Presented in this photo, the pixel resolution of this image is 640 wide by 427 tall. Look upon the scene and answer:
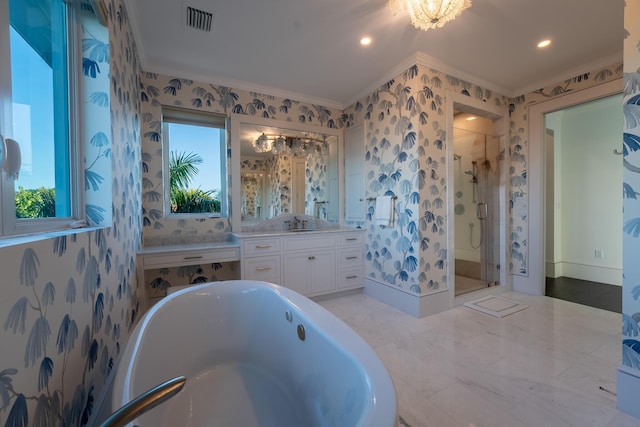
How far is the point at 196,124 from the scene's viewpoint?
8.82 feet

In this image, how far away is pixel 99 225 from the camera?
4.26 feet

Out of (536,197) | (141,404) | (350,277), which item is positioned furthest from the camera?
(350,277)

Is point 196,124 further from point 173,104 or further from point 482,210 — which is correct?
point 482,210

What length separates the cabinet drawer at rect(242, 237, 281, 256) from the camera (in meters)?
2.48

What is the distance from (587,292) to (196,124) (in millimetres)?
4855

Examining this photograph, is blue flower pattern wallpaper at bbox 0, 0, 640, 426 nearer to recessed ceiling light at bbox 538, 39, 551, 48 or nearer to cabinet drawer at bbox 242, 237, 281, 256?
cabinet drawer at bbox 242, 237, 281, 256

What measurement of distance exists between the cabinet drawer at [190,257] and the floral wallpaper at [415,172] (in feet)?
5.43

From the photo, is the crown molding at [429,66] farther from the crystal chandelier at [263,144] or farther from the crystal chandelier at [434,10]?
the crystal chandelier at [263,144]

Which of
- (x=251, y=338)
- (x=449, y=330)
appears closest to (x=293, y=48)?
(x=251, y=338)

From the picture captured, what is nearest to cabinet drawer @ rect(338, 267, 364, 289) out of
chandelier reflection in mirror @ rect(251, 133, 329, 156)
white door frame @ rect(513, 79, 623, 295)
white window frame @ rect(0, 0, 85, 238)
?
chandelier reflection in mirror @ rect(251, 133, 329, 156)

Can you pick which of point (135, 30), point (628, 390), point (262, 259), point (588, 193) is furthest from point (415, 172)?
point (588, 193)

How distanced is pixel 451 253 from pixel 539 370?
114 centimetres

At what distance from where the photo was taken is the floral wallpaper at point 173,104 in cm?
245

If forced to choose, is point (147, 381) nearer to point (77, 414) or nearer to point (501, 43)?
point (77, 414)
